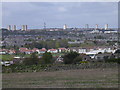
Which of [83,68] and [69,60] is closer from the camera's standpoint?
[83,68]

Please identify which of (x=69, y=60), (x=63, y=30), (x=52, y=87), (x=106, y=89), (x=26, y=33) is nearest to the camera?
(x=106, y=89)

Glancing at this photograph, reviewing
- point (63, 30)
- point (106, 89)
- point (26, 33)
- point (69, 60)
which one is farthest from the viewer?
point (63, 30)

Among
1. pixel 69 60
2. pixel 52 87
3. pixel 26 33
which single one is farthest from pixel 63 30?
pixel 52 87

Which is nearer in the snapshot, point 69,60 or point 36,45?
point 69,60

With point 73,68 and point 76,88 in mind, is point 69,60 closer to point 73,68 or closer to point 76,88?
point 73,68

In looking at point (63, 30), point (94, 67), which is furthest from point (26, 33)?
point (94, 67)

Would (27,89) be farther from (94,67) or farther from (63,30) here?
(63,30)

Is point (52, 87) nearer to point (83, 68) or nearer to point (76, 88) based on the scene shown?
point (76, 88)

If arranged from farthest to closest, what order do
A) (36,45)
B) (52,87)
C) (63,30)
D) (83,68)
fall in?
(63,30) < (36,45) < (83,68) < (52,87)

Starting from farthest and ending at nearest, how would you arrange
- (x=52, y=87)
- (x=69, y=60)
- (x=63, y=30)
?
(x=63, y=30)
(x=69, y=60)
(x=52, y=87)
